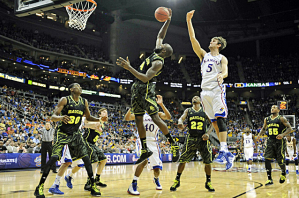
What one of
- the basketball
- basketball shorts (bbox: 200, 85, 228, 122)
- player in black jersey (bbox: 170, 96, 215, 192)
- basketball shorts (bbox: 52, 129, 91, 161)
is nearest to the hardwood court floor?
player in black jersey (bbox: 170, 96, 215, 192)

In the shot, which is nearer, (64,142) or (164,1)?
(64,142)

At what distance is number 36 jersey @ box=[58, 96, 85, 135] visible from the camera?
20.1ft

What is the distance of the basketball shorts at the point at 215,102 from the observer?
14.5 feet

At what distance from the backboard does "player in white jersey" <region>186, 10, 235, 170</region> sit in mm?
5058

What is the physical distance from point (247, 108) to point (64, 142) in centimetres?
3941

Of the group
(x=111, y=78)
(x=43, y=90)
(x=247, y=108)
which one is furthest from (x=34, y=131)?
(x=247, y=108)

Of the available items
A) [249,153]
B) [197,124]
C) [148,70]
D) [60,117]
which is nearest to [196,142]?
[197,124]

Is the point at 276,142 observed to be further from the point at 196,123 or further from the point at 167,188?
the point at 167,188

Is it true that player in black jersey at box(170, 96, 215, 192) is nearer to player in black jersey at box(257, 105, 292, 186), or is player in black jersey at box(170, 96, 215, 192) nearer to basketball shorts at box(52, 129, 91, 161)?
basketball shorts at box(52, 129, 91, 161)

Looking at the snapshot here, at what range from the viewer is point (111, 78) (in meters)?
38.2

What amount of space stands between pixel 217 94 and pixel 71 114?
3319mm

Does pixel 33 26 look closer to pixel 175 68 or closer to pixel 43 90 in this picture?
pixel 43 90

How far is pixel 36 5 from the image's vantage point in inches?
335

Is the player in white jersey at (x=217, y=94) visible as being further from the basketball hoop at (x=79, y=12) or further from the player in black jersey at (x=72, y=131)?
the basketball hoop at (x=79, y=12)
